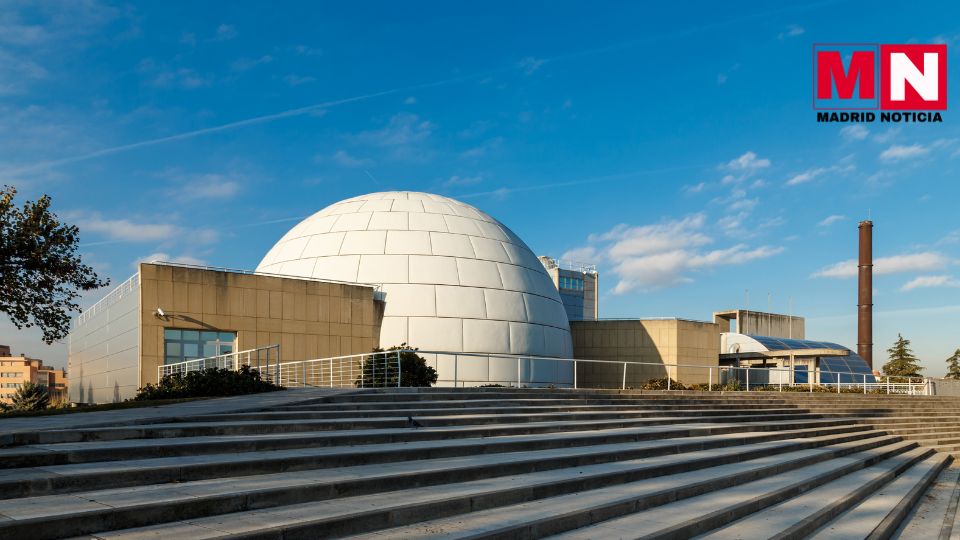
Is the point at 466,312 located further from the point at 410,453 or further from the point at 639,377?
the point at 410,453

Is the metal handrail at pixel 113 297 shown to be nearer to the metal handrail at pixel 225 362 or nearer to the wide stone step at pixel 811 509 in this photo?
the metal handrail at pixel 225 362

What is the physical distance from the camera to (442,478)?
891 cm

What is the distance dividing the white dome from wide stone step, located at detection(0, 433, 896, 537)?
19419 mm

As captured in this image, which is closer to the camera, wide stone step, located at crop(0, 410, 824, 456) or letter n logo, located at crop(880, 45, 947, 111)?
wide stone step, located at crop(0, 410, 824, 456)

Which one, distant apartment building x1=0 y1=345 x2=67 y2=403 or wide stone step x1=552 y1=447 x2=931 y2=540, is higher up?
wide stone step x1=552 y1=447 x2=931 y2=540

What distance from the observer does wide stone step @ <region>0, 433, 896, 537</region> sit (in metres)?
6.02

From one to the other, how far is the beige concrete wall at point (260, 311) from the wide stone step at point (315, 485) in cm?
1887

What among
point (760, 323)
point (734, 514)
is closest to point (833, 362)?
point (760, 323)

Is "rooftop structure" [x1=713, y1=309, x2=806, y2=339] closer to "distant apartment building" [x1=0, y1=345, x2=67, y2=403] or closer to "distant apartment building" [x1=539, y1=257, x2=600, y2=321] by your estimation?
"distant apartment building" [x1=539, y1=257, x2=600, y2=321]

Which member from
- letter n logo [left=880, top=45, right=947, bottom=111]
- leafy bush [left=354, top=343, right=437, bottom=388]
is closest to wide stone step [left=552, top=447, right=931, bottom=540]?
leafy bush [left=354, top=343, right=437, bottom=388]

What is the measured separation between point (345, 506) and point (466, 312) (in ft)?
83.7

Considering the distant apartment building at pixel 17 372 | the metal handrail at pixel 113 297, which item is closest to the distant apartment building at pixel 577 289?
the metal handrail at pixel 113 297

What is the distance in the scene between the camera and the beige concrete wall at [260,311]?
2645cm

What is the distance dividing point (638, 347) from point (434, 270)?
1628 cm
